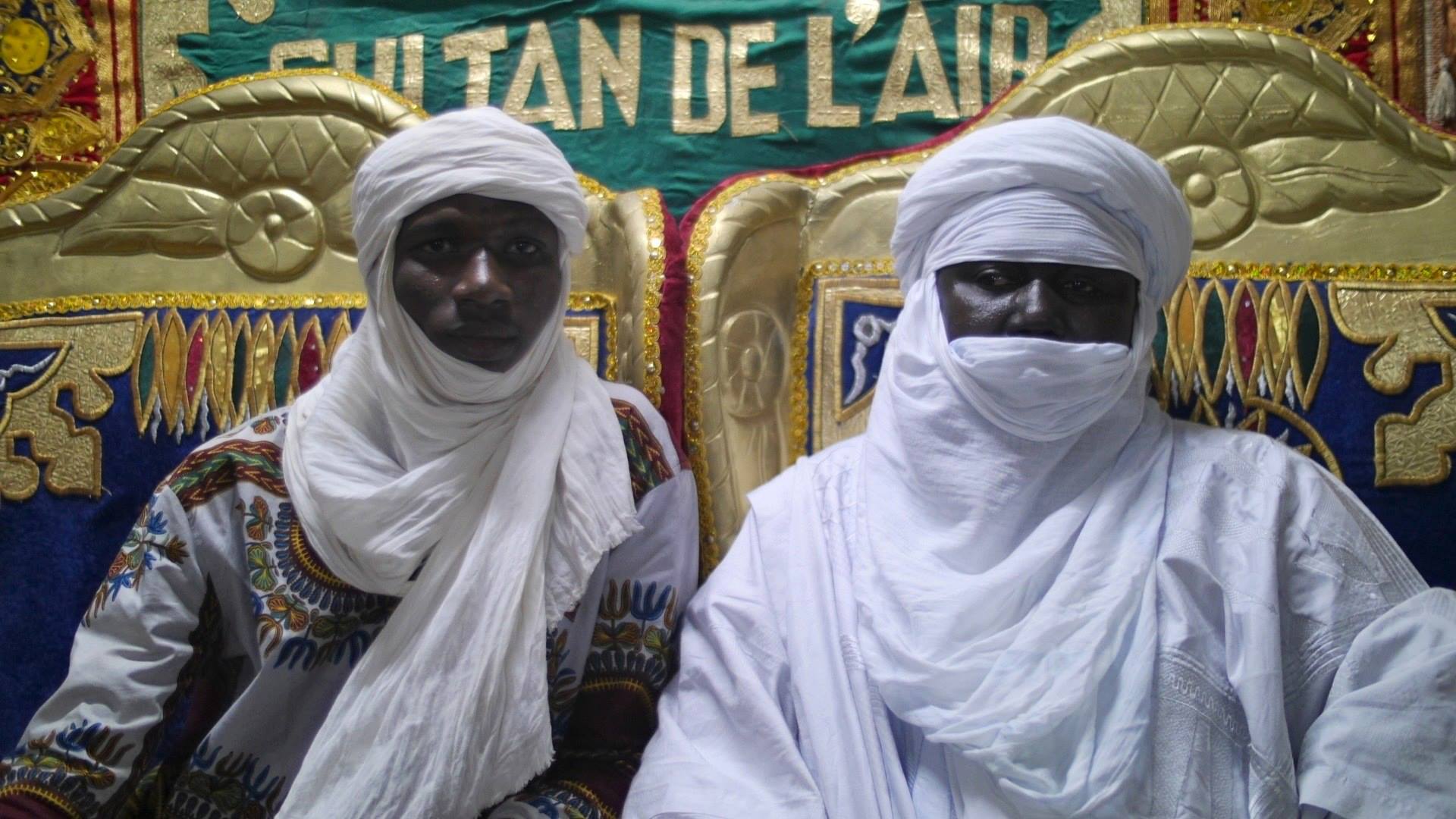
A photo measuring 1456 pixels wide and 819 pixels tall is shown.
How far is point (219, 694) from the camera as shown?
167 cm

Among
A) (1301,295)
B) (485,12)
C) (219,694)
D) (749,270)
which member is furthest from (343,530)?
(1301,295)

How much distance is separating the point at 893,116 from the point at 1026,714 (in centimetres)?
131

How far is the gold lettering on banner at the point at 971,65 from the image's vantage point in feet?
7.18

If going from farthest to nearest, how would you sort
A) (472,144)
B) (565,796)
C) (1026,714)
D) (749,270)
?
(749,270)
(472,144)
(565,796)
(1026,714)

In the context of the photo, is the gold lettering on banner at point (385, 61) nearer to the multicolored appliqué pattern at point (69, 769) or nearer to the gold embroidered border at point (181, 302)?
the gold embroidered border at point (181, 302)

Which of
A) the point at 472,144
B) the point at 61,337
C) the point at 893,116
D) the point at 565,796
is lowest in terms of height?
the point at 565,796

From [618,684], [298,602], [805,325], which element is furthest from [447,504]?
[805,325]

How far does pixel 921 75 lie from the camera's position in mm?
2213

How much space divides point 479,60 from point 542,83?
14 centimetres

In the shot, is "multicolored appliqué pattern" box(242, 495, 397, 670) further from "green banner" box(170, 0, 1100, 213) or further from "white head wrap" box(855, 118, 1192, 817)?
"green banner" box(170, 0, 1100, 213)

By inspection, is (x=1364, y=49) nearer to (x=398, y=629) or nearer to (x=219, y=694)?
(x=398, y=629)

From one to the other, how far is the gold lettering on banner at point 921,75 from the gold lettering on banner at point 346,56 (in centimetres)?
107

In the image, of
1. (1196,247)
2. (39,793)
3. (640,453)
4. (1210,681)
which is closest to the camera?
(1210,681)

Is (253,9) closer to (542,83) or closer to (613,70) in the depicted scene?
(542,83)
